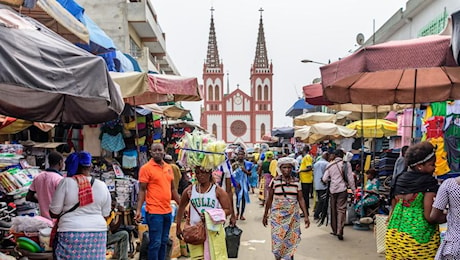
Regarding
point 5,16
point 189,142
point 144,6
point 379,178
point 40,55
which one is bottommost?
point 379,178

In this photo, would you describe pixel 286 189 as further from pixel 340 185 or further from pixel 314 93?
pixel 340 185

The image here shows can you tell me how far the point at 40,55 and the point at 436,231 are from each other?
357 centimetres

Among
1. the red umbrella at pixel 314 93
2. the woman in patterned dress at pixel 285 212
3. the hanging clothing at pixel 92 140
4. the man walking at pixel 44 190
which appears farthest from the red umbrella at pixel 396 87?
the hanging clothing at pixel 92 140

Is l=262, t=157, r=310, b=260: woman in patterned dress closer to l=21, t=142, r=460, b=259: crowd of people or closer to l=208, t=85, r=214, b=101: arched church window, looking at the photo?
l=21, t=142, r=460, b=259: crowd of people

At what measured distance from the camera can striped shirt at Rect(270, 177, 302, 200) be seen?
5.48m

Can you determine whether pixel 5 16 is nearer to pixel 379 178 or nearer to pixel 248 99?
pixel 379 178

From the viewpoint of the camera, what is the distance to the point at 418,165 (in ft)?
12.0

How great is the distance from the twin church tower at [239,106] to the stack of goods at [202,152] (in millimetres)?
70539

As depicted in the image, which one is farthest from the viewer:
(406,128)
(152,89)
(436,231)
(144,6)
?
(144,6)

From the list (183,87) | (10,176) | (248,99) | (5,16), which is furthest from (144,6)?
(248,99)

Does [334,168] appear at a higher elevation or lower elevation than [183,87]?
lower

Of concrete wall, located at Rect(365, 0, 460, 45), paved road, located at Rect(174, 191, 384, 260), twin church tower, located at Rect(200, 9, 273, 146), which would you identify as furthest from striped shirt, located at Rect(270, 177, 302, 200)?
twin church tower, located at Rect(200, 9, 273, 146)

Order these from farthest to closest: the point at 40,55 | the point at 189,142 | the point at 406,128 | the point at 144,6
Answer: the point at 144,6
the point at 406,128
the point at 189,142
the point at 40,55

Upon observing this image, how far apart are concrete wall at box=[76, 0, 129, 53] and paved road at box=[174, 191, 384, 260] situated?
33.0ft
